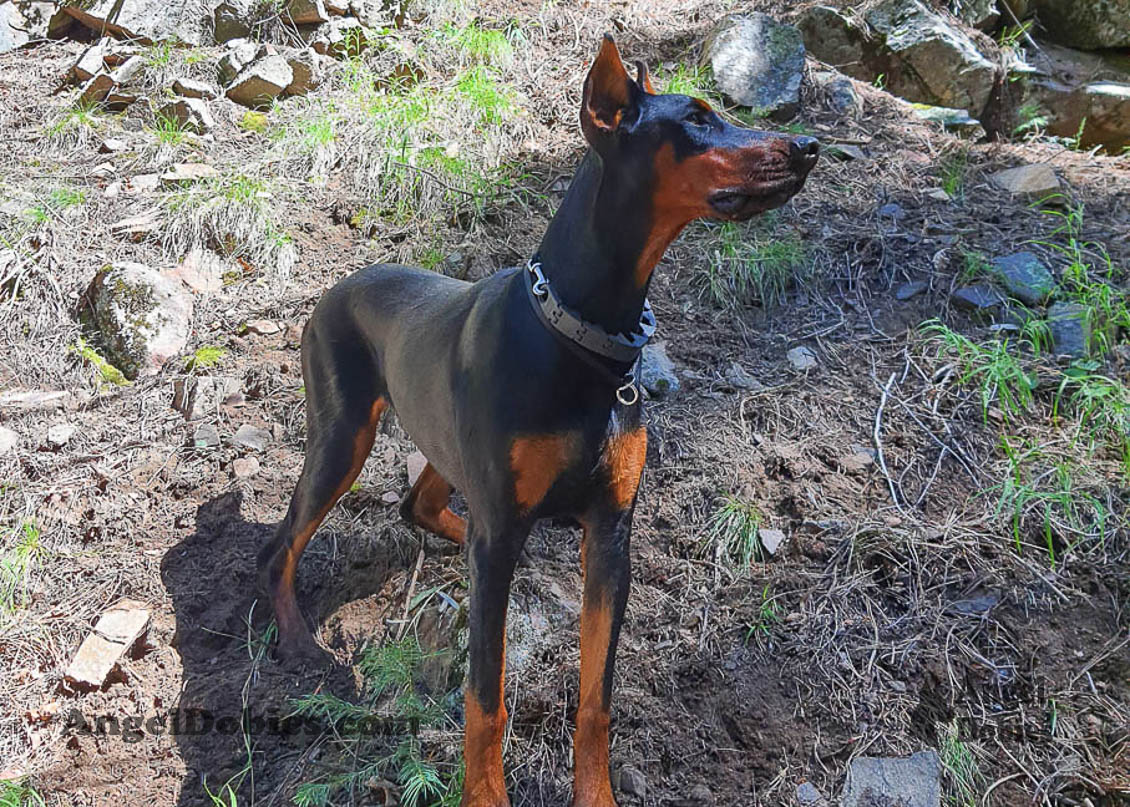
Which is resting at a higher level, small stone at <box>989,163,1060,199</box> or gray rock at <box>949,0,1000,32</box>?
gray rock at <box>949,0,1000,32</box>

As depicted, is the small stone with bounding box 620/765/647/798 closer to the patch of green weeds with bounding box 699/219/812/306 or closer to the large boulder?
the patch of green weeds with bounding box 699/219/812/306

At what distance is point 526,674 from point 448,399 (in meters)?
0.98

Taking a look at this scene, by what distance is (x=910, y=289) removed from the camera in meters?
4.15

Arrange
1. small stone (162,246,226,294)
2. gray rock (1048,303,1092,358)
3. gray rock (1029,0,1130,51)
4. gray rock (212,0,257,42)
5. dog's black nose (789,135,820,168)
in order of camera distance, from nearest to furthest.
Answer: dog's black nose (789,135,820,168), gray rock (1048,303,1092,358), small stone (162,246,226,294), gray rock (212,0,257,42), gray rock (1029,0,1130,51)

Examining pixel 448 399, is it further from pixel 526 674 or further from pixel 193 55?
pixel 193 55

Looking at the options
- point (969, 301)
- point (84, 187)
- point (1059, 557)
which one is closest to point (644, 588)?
point (1059, 557)

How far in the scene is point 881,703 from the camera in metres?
2.63

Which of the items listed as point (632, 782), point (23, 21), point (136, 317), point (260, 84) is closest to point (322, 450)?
point (632, 782)

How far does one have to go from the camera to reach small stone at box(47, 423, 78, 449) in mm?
3803

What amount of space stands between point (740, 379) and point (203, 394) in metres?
2.38

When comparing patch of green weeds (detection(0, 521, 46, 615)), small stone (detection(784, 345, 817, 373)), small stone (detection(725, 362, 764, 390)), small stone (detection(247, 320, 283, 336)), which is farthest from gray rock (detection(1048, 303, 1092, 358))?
patch of green weeds (detection(0, 521, 46, 615))

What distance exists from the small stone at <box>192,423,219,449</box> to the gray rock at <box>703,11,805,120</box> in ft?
11.2

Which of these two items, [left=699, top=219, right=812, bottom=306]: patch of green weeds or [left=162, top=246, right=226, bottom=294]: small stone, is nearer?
[left=699, top=219, right=812, bottom=306]: patch of green weeds

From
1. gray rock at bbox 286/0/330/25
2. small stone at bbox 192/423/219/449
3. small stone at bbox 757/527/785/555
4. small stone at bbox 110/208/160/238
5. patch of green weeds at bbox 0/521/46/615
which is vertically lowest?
patch of green weeds at bbox 0/521/46/615
